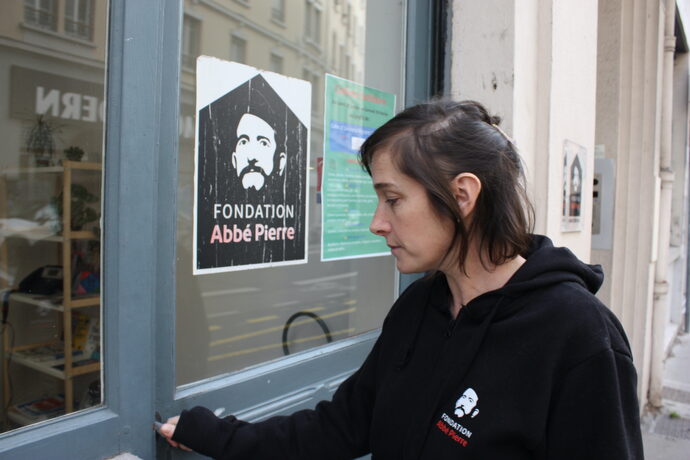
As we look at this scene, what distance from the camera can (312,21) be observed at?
2.46 metres

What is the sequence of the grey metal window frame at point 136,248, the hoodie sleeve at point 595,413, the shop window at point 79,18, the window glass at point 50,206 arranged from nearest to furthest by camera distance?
the hoodie sleeve at point 595,413 < the grey metal window frame at point 136,248 < the window glass at point 50,206 < the shop window at point 79,18

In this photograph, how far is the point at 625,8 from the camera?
4.36 m

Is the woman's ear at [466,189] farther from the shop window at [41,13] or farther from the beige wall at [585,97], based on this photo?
the shop window at [41,13]

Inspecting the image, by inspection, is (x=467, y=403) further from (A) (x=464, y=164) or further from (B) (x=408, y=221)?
(A) (x=464, y=164)

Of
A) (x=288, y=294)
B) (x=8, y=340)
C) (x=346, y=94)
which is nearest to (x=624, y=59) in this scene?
(x=346, y=94)

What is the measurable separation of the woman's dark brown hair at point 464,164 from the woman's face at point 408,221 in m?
0.02

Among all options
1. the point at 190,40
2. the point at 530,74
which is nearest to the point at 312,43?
the point at 190,40

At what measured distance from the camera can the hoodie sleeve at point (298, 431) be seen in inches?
57.2

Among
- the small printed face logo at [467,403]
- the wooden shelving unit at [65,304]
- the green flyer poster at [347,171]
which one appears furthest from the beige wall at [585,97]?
the wooden shelving unit at [65,304]

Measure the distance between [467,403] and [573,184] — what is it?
205 centimetres

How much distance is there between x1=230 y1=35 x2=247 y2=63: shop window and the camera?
1.92 meters

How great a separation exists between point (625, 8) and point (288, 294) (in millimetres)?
3764

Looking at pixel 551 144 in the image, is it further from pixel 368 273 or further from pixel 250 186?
pixel 250 186

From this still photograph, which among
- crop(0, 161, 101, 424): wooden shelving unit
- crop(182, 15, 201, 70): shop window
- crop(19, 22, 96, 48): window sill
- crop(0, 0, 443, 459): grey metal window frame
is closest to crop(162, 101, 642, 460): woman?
crop(0, 0, 443, 459): grey metal window frame
